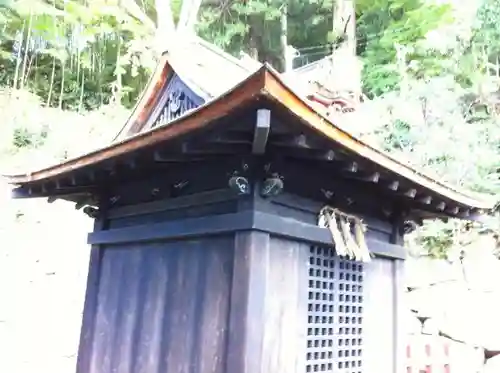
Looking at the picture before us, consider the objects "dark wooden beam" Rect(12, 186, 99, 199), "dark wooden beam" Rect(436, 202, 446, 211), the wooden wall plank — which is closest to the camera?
the wooden wall plank

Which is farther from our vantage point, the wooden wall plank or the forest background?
the forest background

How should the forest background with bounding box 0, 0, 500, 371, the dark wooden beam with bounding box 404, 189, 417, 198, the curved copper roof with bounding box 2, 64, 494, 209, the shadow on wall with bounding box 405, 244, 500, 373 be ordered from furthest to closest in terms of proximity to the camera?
the forest background with bounding box 0, 0, 500, 371, the shadow on wall with bounding box 405, 244, 500, 373, the dark wooden beam with bounding box 404, 189, 417, 198, the curved copper roof with bounding box 2, 64, 494, 209

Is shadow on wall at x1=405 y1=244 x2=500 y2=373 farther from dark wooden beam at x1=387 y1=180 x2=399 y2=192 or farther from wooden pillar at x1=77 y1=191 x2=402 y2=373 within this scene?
dark wooden beam at x1=387 y1=180 x2=399 y2=192

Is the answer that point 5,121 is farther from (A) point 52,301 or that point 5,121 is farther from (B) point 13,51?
(A) point 52,301

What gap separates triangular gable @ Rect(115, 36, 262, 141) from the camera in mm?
3873

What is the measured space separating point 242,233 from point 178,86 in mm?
1746

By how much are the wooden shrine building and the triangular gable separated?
0.8 inches

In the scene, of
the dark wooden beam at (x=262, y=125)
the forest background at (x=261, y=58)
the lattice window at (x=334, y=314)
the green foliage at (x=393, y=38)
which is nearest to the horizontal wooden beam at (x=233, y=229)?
the lattice window at (x=334, y=314)

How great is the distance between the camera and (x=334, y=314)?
11.1 feet

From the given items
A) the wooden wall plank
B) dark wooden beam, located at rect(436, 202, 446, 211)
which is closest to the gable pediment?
the wooden wall plank

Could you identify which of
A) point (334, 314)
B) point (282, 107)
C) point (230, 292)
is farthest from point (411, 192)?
point (282, 107)

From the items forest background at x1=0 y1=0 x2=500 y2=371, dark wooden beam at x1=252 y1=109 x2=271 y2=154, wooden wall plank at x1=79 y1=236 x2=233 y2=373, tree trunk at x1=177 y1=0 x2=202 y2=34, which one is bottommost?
wooden wall plank at x1=79 y1=236 x2=233 y2=373

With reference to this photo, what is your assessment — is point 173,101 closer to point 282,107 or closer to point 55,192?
point 55,192

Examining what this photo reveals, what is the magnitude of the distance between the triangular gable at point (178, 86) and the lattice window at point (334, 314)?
60.9 inches
